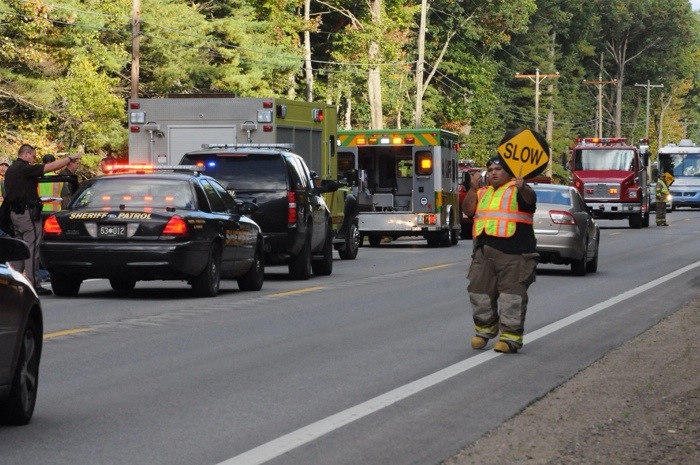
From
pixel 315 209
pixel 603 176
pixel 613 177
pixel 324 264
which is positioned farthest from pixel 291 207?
pixel 603 176

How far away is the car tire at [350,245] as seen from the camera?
3045 centimetres

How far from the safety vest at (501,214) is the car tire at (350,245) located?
53.6ft

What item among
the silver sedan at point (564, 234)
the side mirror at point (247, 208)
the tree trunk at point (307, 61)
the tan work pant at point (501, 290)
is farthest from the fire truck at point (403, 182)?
the tree trunk at point (307, 61)

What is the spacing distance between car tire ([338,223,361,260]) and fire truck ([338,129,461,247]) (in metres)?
5.03

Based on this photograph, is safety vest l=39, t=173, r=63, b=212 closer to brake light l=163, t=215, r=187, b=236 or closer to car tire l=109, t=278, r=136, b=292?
car tire l=109, t=278, r=136, b=292

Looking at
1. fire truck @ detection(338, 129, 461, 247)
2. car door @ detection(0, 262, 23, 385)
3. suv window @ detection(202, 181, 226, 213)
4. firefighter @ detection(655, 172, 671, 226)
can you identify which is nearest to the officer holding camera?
suv window @ detection(202, 181, 226, 213)

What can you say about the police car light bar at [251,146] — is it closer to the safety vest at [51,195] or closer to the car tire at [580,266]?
the safety vest at [51,195]

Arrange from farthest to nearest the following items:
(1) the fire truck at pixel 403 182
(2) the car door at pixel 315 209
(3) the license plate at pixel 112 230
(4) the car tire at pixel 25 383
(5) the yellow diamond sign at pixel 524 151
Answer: (1) the fire truck at pixel 403 182 < (2) the car door at pixel 315 209 < (3) the license plate at pixel 112 230 < (5) the yellow diamond sign at pixel 524 151 < (4) the car tire at pixel 25 383

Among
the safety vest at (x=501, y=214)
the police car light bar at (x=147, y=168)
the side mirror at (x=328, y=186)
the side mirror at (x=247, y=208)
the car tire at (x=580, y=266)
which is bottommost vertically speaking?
the car tire at (x=580, y=266)

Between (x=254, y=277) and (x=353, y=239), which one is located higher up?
(x=254, y=277)

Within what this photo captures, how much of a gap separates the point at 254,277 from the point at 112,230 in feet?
9.07

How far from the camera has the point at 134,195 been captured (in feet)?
63.6

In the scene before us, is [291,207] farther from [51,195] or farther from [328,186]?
[51,195]

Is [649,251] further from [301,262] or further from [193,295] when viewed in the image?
[193,295]
